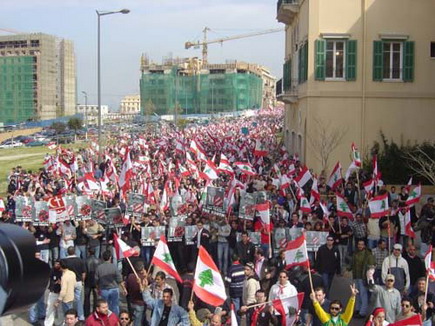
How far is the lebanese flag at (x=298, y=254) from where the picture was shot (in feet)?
33.3

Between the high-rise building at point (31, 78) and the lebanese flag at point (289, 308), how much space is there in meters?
121

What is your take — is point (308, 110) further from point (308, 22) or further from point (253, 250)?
point (253, 250)

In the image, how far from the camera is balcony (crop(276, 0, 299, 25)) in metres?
36.0

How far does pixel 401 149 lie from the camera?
94.9 feet

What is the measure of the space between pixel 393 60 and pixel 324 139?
428 centimetres

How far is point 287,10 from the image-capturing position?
1460 inches

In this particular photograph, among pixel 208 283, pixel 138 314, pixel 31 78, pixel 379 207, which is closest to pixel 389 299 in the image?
pixel 208 283

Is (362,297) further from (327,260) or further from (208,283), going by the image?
(208,283)

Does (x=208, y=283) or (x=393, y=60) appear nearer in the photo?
(x=208, y=283)

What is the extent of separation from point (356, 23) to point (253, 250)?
1854 cm

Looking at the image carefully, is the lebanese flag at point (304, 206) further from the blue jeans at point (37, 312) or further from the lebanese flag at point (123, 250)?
the blue jeans at point (37, 312)

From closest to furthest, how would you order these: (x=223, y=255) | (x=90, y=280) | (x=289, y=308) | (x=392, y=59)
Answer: (x=289, y=308) < (x=90, y=280) < (x=223, y=255) < (x=392, y=59)

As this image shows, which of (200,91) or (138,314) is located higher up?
(200,91)

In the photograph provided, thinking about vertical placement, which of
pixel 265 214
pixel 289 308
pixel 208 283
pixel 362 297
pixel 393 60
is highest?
pixel 393 60
